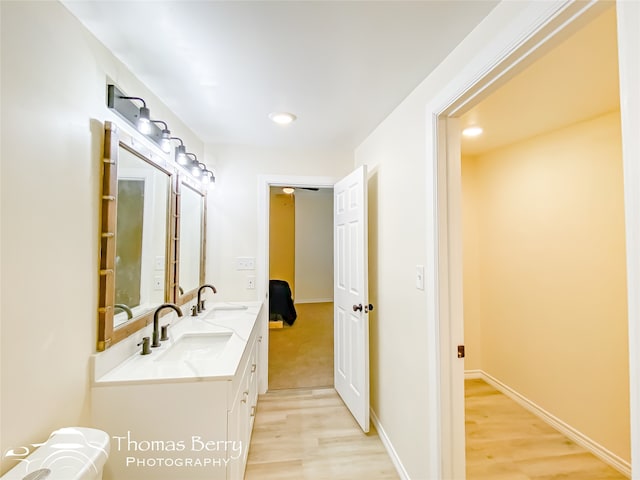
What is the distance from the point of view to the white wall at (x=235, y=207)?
2.67 m

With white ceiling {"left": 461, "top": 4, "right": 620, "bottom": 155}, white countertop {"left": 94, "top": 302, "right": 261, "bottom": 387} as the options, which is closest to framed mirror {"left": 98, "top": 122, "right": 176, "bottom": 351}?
white countertop {"left": 94, "top": 302, "right": 261, "bottom": 387}

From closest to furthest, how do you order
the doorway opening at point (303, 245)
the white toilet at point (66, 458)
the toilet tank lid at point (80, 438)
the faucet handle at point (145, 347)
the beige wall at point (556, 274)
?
the white toilet at point (66, 458)
the toilet tank lid at point (80, 438)
the faucet handle at point (145, 347)
the beige wall at point (556, 274)
the doorway opening at point (303, 245)

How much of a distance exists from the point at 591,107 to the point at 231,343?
268 cm

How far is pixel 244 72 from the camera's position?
150 centimetres

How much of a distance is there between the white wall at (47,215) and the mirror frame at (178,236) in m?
0.80

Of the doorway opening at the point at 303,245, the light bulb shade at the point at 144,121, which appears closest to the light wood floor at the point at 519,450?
the light bulb shade at the point at 144,121

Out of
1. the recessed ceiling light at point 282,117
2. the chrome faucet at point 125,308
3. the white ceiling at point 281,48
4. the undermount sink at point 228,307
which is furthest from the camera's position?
the undermount sink at point 228,307

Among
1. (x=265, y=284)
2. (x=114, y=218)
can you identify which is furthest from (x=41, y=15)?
(x=265, y=284)

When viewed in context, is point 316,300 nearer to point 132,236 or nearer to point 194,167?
point 194,167

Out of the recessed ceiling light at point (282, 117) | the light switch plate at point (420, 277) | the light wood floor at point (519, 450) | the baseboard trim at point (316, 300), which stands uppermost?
the recessed ceiling light at point (282, 117)

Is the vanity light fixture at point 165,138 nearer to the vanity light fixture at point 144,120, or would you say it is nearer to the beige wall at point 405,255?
the vanity light fixture at point 144,120

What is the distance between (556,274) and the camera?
7.38ft

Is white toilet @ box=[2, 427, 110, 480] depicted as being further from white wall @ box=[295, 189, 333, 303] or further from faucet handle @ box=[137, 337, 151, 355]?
white wall @ box=[295, 189, 333, 303]

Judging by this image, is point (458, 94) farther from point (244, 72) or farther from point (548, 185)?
point (548, 185)
